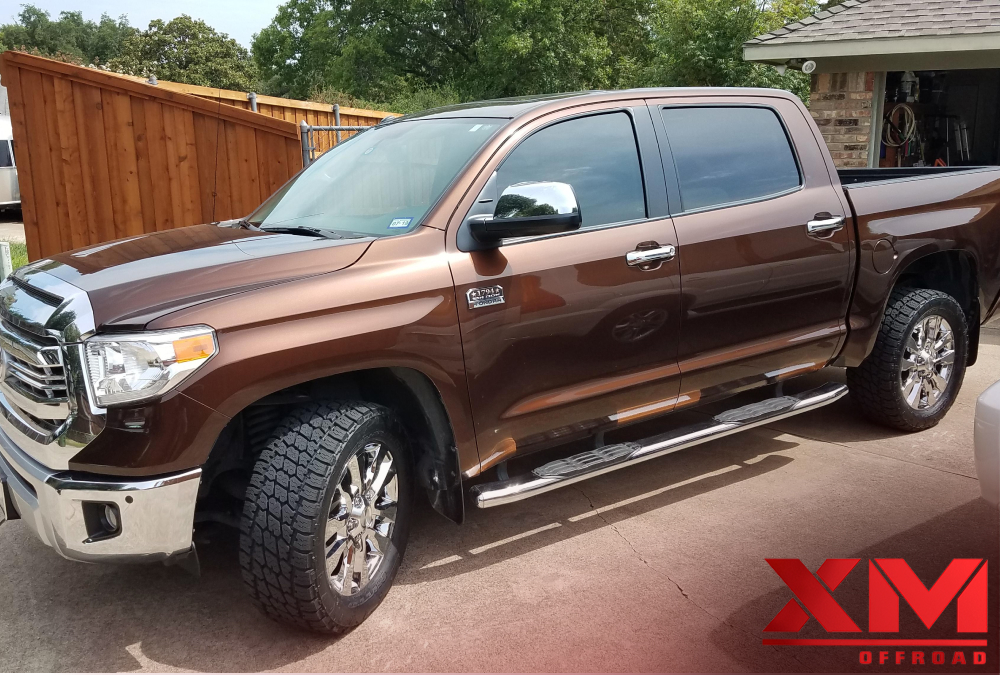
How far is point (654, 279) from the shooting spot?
12.7 ft

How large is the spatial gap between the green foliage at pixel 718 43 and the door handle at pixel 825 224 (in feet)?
69.1

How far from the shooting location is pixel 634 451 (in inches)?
153

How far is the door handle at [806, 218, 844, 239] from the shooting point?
4.47 m

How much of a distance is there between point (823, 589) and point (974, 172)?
3209 mm

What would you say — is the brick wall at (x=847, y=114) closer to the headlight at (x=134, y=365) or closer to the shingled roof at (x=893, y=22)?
the shingled roof at (x=893, y=22)

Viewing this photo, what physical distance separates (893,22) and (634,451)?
880 cm

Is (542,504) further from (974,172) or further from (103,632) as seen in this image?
(974,172)

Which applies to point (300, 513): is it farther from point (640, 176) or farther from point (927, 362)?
point (927, 362)

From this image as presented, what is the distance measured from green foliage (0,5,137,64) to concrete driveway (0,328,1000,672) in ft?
224

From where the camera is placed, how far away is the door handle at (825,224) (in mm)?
4469

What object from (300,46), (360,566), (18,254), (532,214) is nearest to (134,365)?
(360,566)

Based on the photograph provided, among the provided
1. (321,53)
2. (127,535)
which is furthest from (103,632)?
(321,53)

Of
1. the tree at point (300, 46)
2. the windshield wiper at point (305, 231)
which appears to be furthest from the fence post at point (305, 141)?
the tree at point (300, 46)

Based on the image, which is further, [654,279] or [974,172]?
[974,172]
